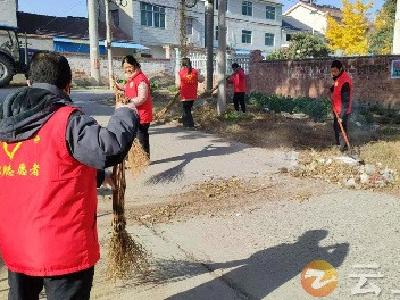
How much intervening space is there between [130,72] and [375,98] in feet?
34.2

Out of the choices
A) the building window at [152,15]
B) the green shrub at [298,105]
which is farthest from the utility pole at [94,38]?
the green shrub at [298,105]

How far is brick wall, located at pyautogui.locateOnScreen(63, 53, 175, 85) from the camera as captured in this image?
29.3 metres

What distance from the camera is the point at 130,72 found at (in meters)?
6.31

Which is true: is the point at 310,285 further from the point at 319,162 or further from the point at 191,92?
the point at 191,92

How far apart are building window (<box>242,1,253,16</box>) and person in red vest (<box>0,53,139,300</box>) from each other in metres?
48.0

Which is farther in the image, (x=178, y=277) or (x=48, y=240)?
(x=178, y=277)

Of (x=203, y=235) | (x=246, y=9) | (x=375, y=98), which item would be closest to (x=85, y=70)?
Result: (x=375, y=98)

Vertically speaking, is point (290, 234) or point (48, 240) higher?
point (48, 240)

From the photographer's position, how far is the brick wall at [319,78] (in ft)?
46.1

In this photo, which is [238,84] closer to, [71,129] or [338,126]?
[338,126]

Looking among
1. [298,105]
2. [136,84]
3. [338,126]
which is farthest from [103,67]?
[136,84]

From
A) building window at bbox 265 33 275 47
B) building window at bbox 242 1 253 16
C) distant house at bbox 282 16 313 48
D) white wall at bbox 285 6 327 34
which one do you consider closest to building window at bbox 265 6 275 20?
building window at bbox 265 33 275 47

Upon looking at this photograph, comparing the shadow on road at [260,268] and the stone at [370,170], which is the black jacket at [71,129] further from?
the stone at [370,170]

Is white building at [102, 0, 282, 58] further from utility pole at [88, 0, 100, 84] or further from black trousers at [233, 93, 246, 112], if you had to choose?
black trousers at [233, 93, 246, 112]
